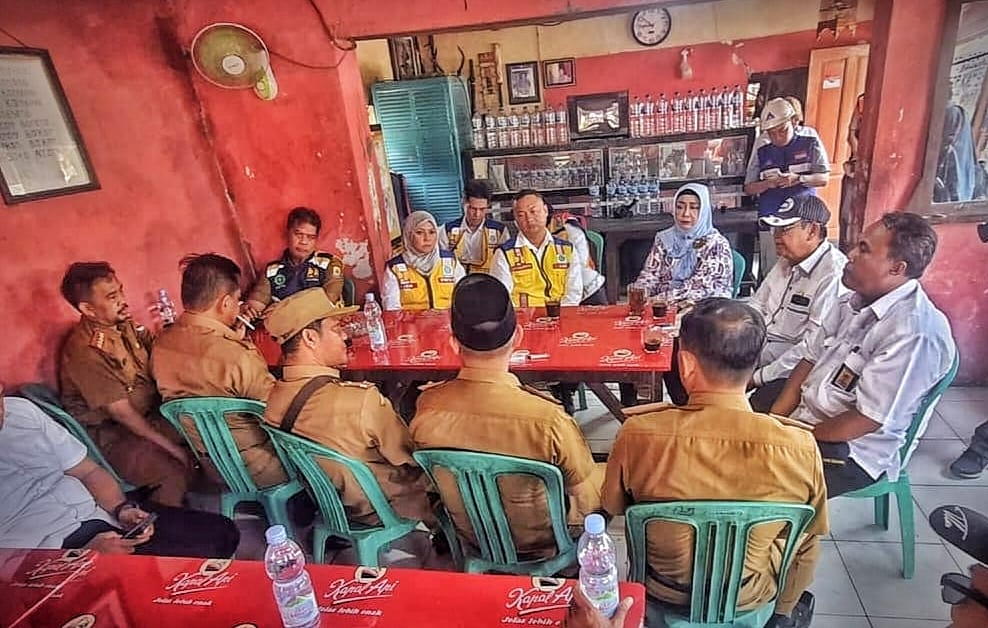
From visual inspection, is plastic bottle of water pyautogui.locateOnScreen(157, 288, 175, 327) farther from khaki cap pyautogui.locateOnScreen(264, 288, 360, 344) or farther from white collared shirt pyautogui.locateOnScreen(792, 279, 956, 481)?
white collared shirt pyautogui.locateOnScreen(792, 279, 956, 481)

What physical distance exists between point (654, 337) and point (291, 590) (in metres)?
1.77

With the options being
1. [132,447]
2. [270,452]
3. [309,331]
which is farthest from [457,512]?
[132,447]

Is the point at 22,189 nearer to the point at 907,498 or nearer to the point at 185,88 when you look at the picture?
the point at 185,88

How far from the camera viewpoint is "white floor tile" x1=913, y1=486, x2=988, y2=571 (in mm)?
2436

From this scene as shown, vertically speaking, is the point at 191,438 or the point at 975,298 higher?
the point at 191,438

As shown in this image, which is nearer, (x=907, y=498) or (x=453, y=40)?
(x=907, y=498)

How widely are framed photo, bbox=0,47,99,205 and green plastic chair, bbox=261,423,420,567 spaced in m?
1.67

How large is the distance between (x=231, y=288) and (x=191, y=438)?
0.60 meters

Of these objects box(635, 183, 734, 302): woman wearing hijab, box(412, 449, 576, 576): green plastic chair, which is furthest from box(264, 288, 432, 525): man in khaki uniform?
box(635, 183, 734, 302): woman wearing hijab

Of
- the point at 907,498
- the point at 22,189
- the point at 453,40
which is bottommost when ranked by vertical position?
the point at 907,498

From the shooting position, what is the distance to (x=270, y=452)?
223cm

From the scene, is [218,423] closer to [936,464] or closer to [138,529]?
[138,529]

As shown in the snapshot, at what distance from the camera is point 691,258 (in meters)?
3.32

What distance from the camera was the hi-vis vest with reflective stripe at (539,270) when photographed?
3.49 m
